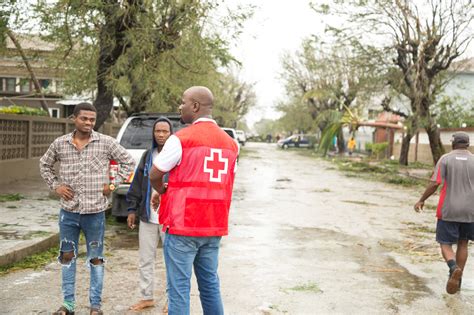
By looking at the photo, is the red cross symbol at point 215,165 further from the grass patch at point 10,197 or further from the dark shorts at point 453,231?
the grass patch at point 10,197

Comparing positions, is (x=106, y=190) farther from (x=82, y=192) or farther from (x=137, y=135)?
(x=137, y=135)

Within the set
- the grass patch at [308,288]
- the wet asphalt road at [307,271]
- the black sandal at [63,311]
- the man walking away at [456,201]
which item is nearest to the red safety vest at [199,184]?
the black sandal at [63,311]

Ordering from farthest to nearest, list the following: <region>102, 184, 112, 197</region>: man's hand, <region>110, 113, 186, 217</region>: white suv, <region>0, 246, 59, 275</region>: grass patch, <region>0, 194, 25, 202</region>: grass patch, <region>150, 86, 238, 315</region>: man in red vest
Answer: <region>0, 194, 25, 202</region>: grass patch → <region>110, 113, 186, 217</region>: white suv → <region>0, 246, 59, 275</region>: grass patch → <region>102, 184, 112, 197</region>: man's hand → <region>150, 86, 238, 315</region>: man in red vest

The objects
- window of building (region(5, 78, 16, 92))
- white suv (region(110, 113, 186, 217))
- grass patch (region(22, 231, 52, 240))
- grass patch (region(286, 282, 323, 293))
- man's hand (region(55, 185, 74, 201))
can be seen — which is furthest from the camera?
window of building (region(5, 78, 16, 92))

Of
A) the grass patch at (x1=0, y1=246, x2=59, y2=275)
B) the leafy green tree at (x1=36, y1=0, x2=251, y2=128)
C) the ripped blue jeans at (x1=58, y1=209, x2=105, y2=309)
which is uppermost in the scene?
the leafy green tree at (x1=36, y1=0, x2=251, y2=128)

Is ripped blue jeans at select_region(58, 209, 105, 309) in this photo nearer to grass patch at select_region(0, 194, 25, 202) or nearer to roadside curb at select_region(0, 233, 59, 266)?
roadside curb at select_region(0, 233, 59, 266)

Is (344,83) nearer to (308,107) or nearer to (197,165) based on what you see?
(308,107)

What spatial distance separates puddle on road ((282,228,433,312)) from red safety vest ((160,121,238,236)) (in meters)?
2.70

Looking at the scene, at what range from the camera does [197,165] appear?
3.76m

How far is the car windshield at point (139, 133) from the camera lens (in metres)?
10.4

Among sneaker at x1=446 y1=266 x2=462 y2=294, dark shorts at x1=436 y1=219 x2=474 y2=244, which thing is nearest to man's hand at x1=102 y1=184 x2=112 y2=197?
sneaker at x1=446 y1=266 x2=462 y2=294

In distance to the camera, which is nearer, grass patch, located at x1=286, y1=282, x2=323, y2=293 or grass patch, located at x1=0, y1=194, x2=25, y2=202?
grass patch, located at x1=286, y1=282, x2=323, y2=293

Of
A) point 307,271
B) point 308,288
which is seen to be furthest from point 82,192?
point 307,271

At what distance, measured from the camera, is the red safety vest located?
12.4 feet
